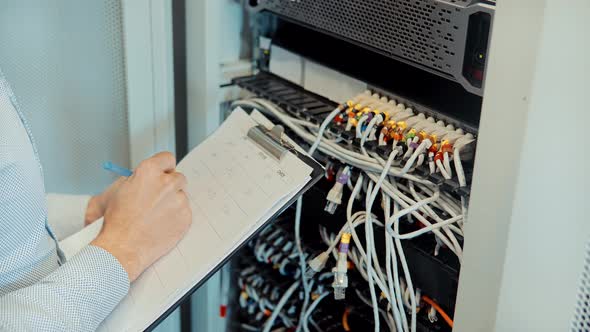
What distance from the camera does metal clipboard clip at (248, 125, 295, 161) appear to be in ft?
3.36

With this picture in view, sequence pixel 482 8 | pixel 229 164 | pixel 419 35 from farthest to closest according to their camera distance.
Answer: pixel 229 164 → pixel 419 35 → pixel 482 8

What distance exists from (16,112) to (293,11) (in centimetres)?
47

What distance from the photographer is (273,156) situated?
1030mm

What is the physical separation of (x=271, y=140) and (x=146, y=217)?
212 mm

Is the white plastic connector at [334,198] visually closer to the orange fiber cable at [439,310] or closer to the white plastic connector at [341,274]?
the white plastic connector at [341,274]

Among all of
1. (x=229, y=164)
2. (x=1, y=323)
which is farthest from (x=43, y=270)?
(x=229, y=164)

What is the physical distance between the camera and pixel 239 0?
1275 millimetres

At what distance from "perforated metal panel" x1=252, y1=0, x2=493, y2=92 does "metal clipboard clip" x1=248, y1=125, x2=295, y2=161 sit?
0.58 ft

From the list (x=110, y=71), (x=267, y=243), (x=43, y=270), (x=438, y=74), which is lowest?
(x=267, y=243)

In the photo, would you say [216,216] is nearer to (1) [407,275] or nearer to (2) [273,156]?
(2) [273,156]

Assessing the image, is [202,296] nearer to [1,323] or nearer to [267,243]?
[267,243]

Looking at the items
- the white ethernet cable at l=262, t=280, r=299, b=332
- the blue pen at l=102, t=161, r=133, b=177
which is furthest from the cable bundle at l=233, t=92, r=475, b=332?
the blue pen at l=102, t=161, r=133, b=177

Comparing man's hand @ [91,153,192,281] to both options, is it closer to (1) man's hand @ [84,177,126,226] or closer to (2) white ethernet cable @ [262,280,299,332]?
(1) man's hand @ [84,177,126,226]

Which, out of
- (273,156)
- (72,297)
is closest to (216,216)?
(273,156)
